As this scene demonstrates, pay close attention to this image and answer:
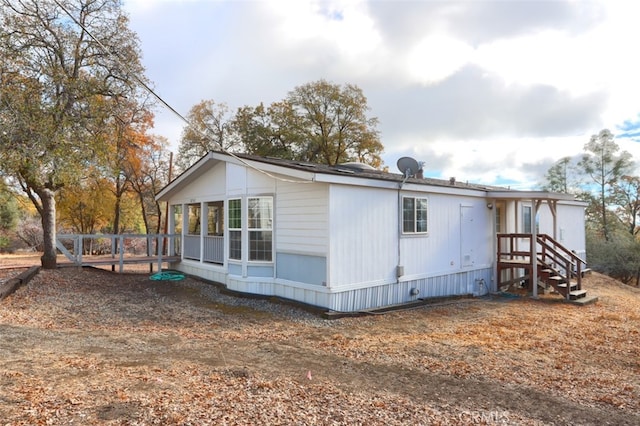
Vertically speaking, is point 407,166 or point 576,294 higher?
point 407,166

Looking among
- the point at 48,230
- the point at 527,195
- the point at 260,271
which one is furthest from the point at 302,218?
the point at 48,230

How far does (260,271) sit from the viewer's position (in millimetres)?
10055

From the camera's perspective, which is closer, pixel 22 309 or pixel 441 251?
pixel 22 309

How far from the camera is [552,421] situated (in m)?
3.73

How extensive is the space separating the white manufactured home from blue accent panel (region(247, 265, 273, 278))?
3cm

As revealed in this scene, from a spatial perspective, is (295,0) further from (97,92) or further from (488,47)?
(97,92)

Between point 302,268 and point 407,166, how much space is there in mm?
3699

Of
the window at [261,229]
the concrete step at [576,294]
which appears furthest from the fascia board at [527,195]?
the window at [261,229]

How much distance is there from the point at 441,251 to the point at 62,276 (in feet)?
36.4

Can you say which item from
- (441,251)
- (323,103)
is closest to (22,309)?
(441,251)

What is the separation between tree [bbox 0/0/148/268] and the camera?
10188 millimetres

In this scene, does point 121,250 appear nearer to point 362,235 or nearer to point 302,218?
point 302,218

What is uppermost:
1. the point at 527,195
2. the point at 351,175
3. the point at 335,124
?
the point at 335,124

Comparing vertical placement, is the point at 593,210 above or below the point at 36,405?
above
